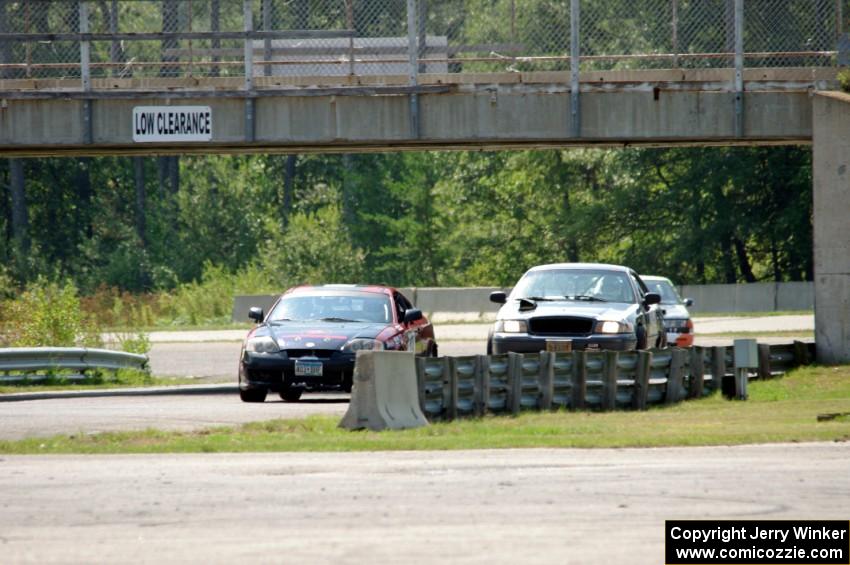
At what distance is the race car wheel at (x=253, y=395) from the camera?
67.9 feet

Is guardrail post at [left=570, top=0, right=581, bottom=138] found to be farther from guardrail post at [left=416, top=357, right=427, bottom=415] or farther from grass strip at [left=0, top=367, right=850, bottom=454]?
guardrail post at [left=416, top=357, right=427, bottom=415]

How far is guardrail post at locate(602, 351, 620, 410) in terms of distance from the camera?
64.2ft

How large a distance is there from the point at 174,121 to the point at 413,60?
13.3 ft

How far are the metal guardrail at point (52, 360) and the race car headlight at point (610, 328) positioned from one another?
27.9 feet

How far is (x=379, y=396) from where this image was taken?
54.1 ft

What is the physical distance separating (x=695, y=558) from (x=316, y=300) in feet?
46.1

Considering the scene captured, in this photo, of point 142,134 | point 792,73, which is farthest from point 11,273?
point 792,73

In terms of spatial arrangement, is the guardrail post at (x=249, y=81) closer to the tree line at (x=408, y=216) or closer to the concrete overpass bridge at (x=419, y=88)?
the concrete overpass bridge at (x=419, y=88)

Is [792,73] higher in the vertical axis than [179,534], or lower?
higher

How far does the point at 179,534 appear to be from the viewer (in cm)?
937

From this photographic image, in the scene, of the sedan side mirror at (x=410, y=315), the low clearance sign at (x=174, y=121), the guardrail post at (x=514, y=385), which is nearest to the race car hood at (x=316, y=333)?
the sedan side mirror at (x=410, y=315)

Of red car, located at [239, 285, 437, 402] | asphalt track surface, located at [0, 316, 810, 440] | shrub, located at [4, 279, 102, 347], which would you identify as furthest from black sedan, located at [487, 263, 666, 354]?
shrub, located at [4, 279, 102, 347]

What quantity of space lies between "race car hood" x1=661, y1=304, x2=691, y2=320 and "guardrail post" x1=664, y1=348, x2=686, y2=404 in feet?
23.1

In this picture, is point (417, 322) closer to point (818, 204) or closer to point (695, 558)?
point (818, 204)
